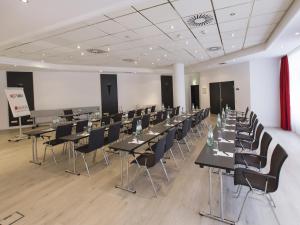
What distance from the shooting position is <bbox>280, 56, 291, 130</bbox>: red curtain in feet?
26.6

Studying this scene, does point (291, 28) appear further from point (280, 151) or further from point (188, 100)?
point (188, 100)

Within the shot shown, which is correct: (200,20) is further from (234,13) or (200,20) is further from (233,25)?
(233,25)

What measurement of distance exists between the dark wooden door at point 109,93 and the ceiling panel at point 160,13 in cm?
932

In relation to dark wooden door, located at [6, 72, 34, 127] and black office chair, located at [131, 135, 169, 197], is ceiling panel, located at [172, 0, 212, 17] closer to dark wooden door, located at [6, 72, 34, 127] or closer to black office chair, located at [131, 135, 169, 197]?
black office chair, located at [131, 135, 169, 197]

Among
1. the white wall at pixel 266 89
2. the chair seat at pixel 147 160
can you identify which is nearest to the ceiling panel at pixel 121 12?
the chair seat at pixel 147 160

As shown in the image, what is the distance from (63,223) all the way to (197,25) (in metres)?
5.13

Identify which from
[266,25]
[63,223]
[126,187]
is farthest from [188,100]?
[63,223]

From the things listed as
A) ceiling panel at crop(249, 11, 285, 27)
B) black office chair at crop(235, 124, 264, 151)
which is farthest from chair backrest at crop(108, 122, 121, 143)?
ceiling panel at crop(249, 11, 285, 27)

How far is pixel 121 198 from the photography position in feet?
10.6

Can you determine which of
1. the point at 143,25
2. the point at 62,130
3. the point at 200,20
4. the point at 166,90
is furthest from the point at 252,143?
the point at 166,90

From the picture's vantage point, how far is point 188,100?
16.6 m

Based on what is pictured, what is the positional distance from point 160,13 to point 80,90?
9647mm

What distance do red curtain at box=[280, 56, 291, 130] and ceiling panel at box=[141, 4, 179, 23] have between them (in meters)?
6.29

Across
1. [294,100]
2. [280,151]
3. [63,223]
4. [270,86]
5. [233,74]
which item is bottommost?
[63,223]
